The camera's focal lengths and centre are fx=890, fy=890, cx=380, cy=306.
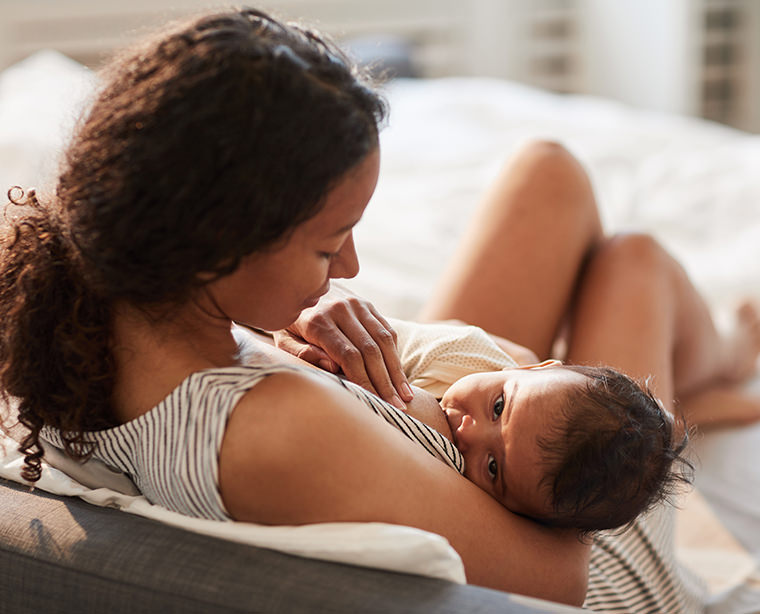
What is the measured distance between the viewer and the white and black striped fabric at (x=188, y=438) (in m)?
0.78

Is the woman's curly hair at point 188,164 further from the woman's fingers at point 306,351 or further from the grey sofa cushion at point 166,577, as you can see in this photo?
the woman's fingers at point 306,351

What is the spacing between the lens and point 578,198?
151cm

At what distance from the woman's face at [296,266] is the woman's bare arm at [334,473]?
0.07 metres

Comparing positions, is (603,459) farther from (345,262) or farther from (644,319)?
(644,319)

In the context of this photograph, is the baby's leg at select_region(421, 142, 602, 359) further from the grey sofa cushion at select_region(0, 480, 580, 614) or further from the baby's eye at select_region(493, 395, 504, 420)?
the grey sofa cushion at select_region(0, 480, 580, 614)

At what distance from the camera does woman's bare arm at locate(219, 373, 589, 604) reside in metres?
0.76

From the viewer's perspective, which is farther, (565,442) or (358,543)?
(565,442)


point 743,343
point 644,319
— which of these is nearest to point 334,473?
point 644,319

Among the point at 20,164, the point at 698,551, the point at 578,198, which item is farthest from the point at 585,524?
the point at 20,164

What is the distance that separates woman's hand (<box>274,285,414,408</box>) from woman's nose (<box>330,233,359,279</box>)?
0.51ft

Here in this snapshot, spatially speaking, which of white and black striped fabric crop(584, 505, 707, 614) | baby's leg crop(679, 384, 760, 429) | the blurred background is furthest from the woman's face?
the blurred background

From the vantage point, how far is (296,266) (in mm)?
796

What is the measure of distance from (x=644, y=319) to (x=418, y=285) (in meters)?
0.54

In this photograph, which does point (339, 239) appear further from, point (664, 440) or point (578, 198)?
point (578, 198)
